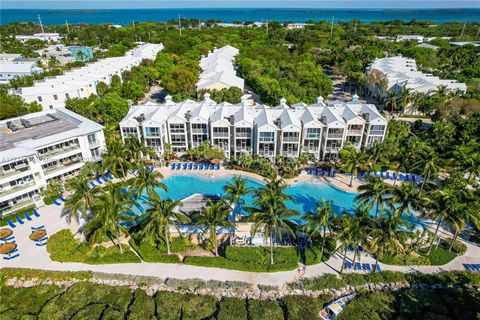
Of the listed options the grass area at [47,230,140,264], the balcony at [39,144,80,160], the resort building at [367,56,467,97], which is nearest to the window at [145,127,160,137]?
the balcony at [39,144,80,160]

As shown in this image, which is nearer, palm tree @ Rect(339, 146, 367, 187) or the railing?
the railing

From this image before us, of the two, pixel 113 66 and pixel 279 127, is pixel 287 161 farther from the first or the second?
pixel 113 66

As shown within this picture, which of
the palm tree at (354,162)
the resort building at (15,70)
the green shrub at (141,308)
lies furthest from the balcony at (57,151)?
the resort building at (15,70)

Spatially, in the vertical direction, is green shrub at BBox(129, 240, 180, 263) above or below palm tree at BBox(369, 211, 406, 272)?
below

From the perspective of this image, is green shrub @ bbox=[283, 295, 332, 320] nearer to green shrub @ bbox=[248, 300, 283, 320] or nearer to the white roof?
green shrub @ bbox=[248, 300, 283, 320]

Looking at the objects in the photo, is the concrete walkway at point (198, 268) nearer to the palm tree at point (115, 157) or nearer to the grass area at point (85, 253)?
the grass area at point (85, 253)

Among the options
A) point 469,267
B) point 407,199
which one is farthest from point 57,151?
point 469,267
